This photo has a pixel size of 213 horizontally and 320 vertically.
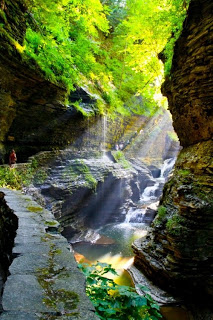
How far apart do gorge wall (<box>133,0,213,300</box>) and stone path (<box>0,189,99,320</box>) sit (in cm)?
436

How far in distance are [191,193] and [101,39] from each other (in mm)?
19440

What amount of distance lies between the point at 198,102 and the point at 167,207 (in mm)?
3982

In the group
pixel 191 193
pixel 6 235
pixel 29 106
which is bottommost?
pixel 6 235

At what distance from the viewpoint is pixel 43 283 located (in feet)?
6.67

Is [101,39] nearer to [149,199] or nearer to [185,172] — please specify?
[149,199]

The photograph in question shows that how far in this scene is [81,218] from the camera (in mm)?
14031

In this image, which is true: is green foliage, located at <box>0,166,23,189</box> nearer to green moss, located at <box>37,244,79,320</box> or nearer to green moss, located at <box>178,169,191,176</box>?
green moss, located at <box>178,169,191,176</box>

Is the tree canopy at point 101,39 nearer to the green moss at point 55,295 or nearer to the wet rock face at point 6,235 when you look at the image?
the wet rock face at point 6,235

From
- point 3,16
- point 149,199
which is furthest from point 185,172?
point 149,199

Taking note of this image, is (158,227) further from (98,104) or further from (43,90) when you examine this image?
(98,104)

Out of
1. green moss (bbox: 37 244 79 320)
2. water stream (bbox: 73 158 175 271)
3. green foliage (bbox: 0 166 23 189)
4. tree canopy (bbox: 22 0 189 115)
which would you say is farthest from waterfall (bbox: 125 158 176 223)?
green moss (bbox: 37 244 79 320)

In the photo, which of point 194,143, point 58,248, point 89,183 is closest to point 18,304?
point 58,248

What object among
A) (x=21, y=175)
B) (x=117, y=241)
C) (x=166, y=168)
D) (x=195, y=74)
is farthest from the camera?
(x=166, y=168)

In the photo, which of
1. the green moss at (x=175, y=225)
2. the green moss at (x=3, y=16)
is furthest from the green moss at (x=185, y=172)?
the green moss at (x=3, y=16)
